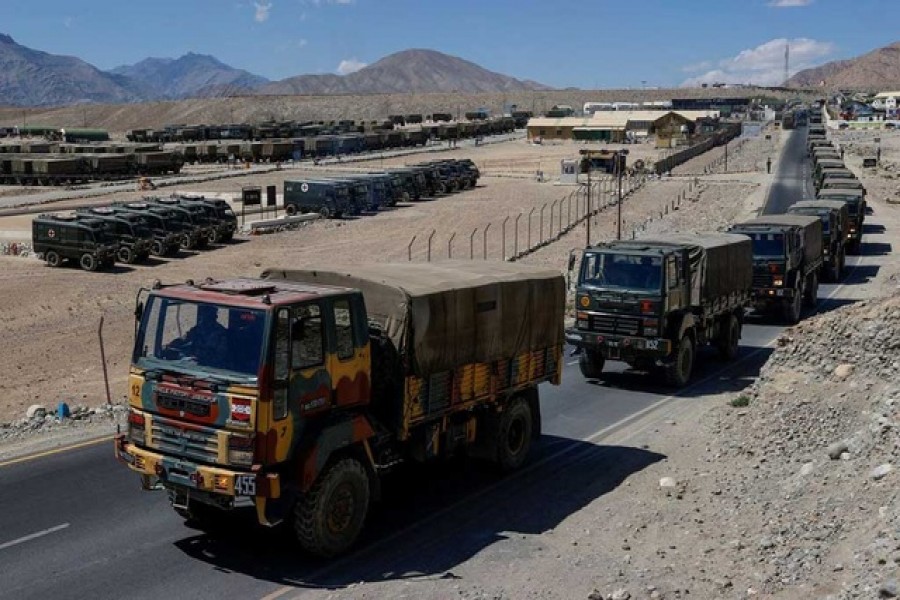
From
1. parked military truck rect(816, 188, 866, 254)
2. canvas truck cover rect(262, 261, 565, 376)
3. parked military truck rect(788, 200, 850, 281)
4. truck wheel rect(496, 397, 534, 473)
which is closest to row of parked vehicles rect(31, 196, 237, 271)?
parked military truck rect(788, 200, 850, 281)

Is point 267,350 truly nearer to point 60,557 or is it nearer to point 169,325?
point 169,325

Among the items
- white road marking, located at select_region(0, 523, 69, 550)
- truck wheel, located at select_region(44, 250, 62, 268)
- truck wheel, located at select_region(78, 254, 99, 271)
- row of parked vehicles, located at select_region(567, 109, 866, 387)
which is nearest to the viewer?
white road marking, located at select_region(0, 523, 69, 550)

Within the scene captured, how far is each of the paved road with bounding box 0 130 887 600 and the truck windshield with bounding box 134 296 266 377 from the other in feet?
7.69

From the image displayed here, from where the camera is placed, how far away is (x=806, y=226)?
31156mm

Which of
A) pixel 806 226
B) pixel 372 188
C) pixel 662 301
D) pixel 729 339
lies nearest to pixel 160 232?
pixel 372 188

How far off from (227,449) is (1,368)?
17.4 metres

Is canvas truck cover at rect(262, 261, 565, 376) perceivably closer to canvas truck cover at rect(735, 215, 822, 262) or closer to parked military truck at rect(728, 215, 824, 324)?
parked military truck at rect(728, 215, 824, 324)

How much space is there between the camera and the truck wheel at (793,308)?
29297mm

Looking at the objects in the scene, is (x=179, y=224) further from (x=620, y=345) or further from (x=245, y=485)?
(x=245, y=485)

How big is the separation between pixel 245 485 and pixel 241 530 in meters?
2.23

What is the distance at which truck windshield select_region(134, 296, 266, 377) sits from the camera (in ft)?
34.8

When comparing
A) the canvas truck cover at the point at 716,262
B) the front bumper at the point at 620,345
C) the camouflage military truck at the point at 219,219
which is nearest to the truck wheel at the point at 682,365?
the front bumper at the point at 620,345

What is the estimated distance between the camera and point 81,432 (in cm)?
1670

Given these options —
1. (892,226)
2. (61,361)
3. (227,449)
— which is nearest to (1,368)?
(61,361)
